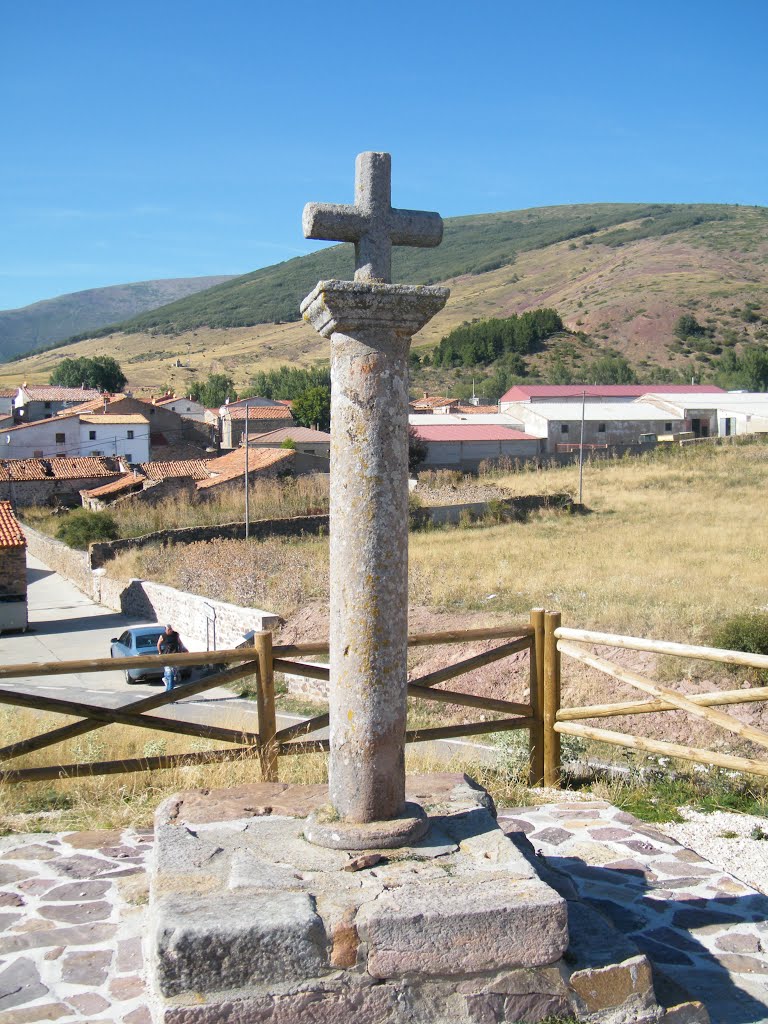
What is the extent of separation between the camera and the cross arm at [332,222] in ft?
15.0

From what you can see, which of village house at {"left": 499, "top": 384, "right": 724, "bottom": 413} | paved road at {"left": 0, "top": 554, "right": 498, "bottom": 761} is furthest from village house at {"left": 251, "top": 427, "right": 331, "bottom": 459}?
paved road at {"left": 0, "top": 554, "right": 498, "bottom": 761}

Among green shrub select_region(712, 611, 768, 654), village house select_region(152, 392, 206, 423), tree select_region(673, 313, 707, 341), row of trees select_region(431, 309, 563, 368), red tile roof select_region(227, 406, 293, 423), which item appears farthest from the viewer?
tree select_region(673, 313, 707, 341)

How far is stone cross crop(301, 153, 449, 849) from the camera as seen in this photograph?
4.55 meters

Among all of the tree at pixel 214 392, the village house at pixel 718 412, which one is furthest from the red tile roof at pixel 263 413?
the village house at pixel 718 412

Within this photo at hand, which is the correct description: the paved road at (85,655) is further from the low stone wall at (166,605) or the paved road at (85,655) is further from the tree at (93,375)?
the tree at (93,375)

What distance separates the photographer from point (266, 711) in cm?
661

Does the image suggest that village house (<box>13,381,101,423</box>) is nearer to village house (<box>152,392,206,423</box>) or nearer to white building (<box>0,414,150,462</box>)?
village house (<box>152,392,206,423</box>)

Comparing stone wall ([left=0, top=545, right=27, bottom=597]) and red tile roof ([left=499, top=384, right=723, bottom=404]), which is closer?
stone wall ([left=0, top=545, right=27, bottom=597])

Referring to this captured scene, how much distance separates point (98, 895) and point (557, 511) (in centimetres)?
3361

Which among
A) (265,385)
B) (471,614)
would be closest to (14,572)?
Answer: (471,614)

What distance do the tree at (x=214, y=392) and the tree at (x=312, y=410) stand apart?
22.9 meters

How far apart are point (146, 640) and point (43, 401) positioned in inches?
2461

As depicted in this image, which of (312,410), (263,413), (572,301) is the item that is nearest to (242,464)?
(263,413)

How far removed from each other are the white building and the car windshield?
1557 inches
